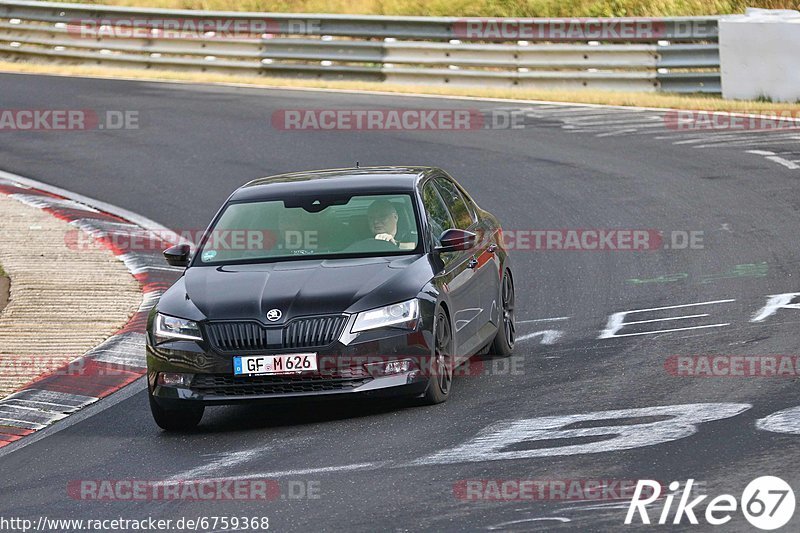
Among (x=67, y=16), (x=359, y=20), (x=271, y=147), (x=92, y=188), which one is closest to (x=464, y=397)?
(x=92, y=188)

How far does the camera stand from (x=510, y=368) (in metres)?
10.8

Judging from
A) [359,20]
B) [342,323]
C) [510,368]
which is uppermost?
[359,20]

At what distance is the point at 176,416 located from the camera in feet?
31.0

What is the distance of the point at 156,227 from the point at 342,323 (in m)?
8.25

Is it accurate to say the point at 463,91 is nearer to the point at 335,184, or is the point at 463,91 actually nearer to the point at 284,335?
the point at 335,184

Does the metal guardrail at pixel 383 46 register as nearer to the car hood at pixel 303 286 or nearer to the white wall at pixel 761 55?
the white wall at pixel 761 55

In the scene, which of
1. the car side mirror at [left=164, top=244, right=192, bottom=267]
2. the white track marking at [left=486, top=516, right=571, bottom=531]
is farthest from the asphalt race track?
the car side mirror at [left=164, top=244, right=192, bottom=267]

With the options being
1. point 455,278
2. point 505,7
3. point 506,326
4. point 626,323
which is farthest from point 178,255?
point 505,7

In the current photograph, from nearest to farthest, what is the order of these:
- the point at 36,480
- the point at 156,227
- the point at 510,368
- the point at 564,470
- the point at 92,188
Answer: the point at 564,470 → the point at 36,480 → the point at 510,368 → the point at 156,227 → the point at 92,188

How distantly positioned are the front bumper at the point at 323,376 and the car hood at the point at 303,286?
247 mm

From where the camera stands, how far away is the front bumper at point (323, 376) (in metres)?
9.05

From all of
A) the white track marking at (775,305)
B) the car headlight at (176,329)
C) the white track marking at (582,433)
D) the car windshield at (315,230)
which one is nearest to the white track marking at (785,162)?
the white track marking at (775,305)

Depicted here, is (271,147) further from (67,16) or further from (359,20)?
(67,16)

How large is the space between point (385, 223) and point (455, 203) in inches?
48.1
